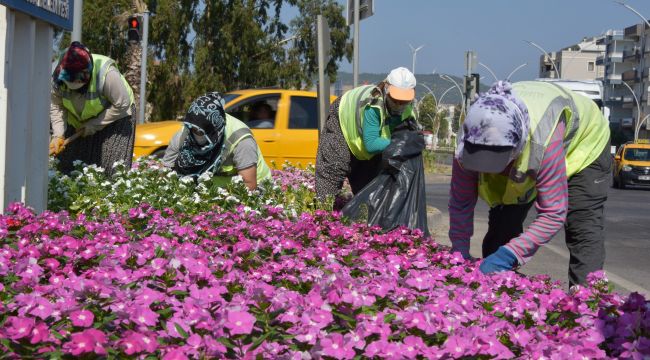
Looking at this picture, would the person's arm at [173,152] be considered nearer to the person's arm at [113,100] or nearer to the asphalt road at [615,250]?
the person's arm at [113,100]

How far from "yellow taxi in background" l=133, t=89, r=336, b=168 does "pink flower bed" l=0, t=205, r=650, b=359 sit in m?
11.3

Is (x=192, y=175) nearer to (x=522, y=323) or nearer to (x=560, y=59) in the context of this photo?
(x=522, y=323)

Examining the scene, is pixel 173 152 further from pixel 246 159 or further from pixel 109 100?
pixel 246 159

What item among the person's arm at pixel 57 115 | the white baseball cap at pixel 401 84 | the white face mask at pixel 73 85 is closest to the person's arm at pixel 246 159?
the white baseball cap at pixel 401 84

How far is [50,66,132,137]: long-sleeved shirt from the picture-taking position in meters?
7.18

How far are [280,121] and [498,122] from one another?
468 inches

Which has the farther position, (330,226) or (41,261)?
(330,226)

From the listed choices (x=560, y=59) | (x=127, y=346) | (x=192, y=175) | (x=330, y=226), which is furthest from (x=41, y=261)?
(x=560, y=59)

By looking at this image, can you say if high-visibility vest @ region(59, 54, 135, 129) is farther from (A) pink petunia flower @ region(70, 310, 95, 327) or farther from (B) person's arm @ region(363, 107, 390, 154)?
(A) pink petunia flower @ region(70, 310, 95, 327)

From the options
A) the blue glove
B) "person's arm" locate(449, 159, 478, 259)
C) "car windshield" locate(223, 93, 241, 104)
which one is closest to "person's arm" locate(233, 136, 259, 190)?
"person's arm" locate(449, 159, 478, 259)

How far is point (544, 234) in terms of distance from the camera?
441 cm

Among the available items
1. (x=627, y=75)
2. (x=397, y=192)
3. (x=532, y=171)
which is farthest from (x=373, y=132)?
(x=627, y=75)

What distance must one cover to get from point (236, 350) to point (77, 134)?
535 centimetres

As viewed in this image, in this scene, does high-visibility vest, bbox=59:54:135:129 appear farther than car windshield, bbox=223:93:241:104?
No
